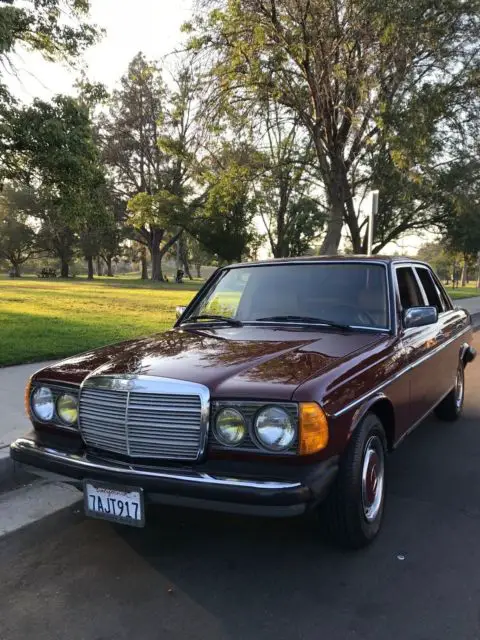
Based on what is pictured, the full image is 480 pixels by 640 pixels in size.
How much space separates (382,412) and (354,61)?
44.8 feet

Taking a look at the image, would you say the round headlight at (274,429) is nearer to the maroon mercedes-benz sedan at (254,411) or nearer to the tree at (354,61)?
the maroon mercedes-benz sedan at (254,411)

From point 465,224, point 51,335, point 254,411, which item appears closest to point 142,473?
point 254,411

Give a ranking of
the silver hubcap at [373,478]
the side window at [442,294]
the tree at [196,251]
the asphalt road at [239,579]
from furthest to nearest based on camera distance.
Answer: the tree at [196,251]
the side window at [442,294]
the silver hubcap at [373,478]
the asphalt road at [239,579]

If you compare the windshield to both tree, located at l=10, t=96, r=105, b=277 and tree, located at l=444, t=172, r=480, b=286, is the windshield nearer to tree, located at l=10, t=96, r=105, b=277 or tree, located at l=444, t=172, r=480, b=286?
tree, located at l=10, t=96, r=105, b=277

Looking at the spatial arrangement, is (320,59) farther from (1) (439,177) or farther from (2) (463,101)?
(1) (439,177)

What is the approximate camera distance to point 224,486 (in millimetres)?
2598

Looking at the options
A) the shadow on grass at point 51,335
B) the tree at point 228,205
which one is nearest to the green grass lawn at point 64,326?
the shadow on grass at point 51,335

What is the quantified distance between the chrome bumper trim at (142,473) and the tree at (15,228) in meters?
58.6

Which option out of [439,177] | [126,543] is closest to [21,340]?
[126,543]

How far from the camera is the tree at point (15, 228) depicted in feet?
191

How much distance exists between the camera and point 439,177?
21047 mm

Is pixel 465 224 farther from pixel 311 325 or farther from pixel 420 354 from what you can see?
pixel 311 325

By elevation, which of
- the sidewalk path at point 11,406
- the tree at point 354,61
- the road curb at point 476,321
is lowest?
the road curb at point 476,321

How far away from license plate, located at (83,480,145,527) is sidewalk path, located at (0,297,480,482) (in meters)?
1.55
